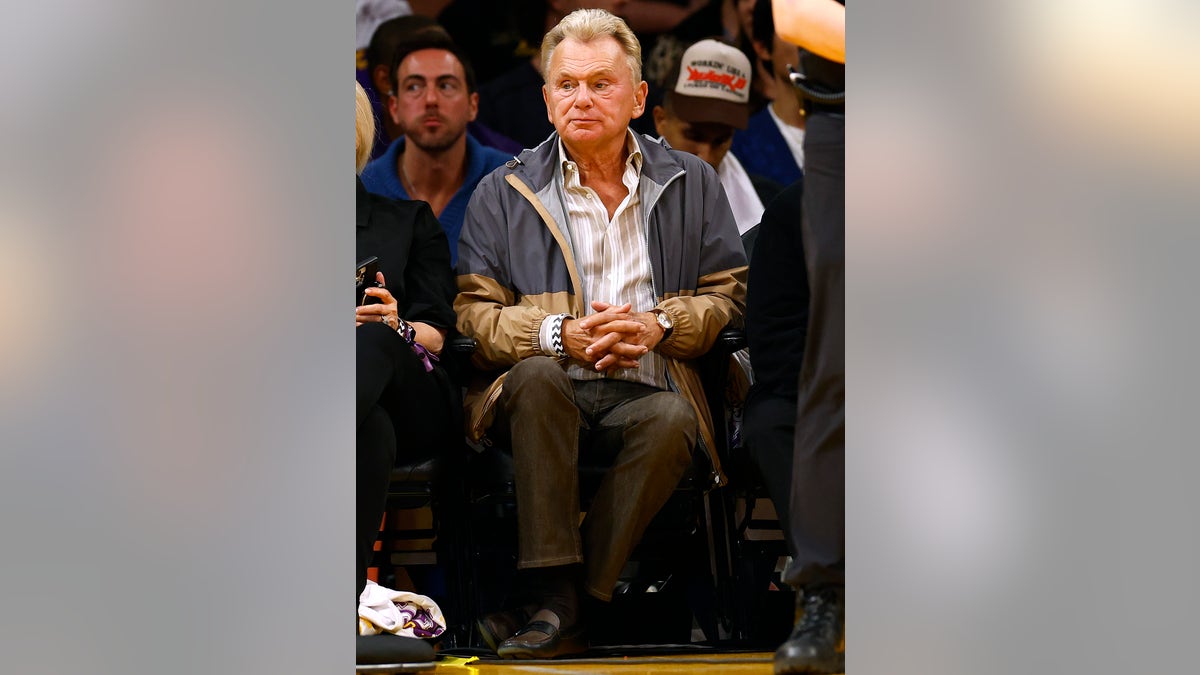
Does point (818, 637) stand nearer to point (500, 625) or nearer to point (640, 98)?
point (500, 625)

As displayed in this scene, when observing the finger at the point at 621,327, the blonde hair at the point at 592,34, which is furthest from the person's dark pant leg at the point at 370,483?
the blonde hair at the point at 592,34

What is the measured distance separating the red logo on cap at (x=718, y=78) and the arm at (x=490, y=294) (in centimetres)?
67

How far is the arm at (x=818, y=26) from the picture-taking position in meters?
3.50

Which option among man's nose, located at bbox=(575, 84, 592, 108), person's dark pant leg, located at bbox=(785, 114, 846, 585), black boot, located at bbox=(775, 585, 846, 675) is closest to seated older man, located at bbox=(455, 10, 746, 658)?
man's nose, located at bbox=(575, 84, 592, 108)

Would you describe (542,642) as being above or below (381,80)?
below

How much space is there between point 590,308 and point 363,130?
743 mm

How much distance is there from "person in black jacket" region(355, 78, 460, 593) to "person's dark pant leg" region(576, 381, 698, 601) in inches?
17.2

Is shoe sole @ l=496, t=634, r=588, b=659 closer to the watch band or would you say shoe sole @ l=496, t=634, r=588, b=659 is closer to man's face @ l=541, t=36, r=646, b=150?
the watch band

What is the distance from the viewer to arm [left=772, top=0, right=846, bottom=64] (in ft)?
11.5

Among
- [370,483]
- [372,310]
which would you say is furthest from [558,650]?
[372,310]

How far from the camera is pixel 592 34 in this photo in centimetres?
394

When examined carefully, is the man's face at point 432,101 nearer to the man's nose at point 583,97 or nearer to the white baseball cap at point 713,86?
the man's nose at point 583,97
